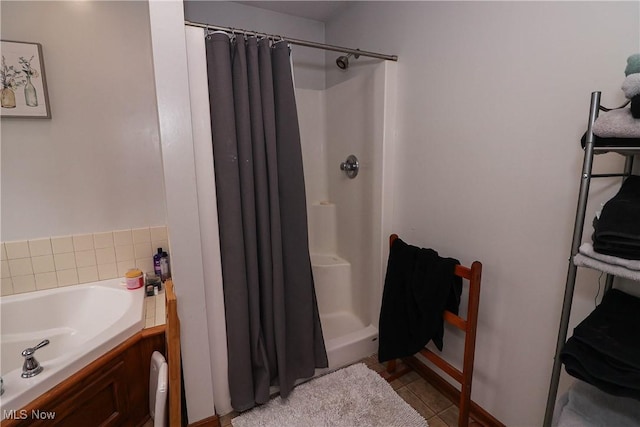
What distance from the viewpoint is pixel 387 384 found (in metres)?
1.70

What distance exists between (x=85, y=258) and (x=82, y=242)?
0.33ft

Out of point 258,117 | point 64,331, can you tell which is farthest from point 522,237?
point 64,331

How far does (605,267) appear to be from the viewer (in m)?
0.70

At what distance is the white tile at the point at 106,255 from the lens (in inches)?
74.0

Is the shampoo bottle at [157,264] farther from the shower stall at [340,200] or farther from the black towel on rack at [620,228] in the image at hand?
the black towel on rack at [620,228]

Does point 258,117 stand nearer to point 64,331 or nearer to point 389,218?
point 389,218

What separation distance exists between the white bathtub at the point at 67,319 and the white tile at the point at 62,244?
0.75 ft

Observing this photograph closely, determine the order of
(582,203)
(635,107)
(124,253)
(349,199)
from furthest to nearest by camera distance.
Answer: (349,199)
(124,253)
(582,203)
(635,107)

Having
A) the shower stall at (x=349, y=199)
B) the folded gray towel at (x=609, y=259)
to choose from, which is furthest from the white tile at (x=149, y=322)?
the folded gray towel at (x=609, y=259)

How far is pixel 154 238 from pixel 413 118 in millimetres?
1790

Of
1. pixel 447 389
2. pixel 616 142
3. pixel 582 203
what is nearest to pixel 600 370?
pixel 582 203

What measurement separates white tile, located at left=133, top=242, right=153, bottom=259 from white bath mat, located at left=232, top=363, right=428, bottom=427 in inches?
45.5

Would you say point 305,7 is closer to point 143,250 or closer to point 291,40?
point 291,40

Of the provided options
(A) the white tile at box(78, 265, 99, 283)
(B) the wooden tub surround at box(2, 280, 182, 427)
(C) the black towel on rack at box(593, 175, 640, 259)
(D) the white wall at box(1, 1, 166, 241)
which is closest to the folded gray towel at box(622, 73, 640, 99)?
(C) the black towel on rack at box(593, 175, 640, 259)
